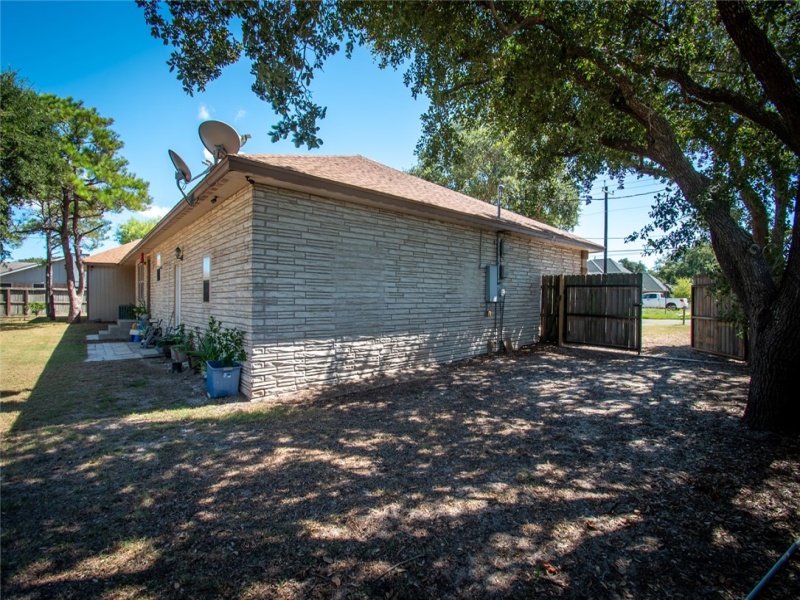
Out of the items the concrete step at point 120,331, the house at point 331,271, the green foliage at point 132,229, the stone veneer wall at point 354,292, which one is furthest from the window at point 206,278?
the green foliage at point 132,229

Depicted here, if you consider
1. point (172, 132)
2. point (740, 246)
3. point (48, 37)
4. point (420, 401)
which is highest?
point (48, 37)

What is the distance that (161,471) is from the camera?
3172 millimetres

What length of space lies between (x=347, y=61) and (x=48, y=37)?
453 centimetres

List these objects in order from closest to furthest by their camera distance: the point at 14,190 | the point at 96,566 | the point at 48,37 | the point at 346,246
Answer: the point at 96,566 < the point at 48,37 < the point at 346,246 < the point at 14,190

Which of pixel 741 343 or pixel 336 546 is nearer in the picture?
pixel 336 546

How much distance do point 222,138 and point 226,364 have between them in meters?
3.14

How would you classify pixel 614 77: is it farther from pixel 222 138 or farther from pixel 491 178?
pixel 491 178

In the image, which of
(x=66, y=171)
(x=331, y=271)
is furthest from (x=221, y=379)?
(x=66, y=171)

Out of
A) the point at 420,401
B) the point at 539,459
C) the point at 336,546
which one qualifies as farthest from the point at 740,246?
the point at 336,546

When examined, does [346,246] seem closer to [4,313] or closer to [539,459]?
[539,459]

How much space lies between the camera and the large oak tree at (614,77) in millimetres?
3943

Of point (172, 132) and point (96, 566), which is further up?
point (172, 132)

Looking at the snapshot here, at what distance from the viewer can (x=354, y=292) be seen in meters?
6.21

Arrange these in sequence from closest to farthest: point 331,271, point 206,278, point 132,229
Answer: point 331,271 → point 206,278 → point 132,229
